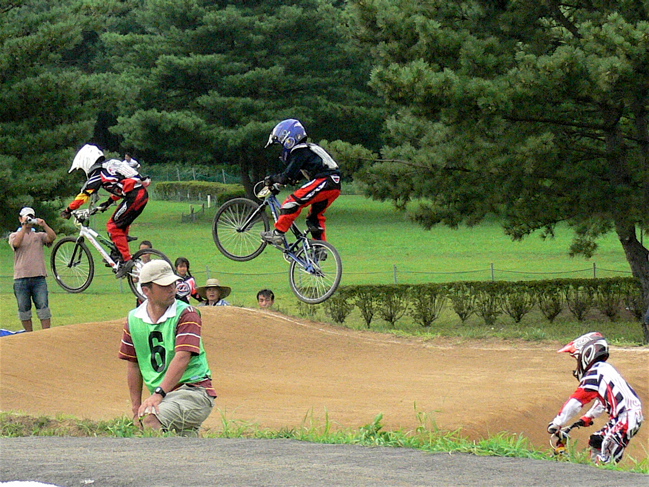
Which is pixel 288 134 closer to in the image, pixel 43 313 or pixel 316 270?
pixel 316 270

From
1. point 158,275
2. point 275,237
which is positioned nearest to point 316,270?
point 275,237

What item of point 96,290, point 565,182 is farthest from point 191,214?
point 565,182

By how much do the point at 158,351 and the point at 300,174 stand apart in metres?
4.72

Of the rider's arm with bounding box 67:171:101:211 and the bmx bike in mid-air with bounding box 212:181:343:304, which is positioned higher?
the rider's arm with bounding box 67:171:101:211

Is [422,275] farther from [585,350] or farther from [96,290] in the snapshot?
[585,350]

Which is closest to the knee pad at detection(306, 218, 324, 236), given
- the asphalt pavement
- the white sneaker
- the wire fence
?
the white sneaker

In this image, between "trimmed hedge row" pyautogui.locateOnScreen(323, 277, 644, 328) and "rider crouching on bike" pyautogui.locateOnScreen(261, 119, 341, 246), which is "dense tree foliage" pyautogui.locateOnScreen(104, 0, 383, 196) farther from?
"rider crouching on bike" pyautogui.locateOnScreen(261, 119, 341, 246)

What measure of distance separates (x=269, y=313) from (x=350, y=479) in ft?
40.6

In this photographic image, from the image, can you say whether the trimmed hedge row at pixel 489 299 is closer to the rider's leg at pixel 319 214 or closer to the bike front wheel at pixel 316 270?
the bike front wheel at pixel 316 270

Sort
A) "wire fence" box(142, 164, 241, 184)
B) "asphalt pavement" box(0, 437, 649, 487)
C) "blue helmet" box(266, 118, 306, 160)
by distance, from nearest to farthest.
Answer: "asphalt pavement" box(0, 437, 649, 487)
"blue helmet" box(266, 118, 306, 160)
"wire fence" box(142, 164, 241, 184)

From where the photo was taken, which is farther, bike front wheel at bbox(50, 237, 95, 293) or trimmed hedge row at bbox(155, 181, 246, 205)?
trimmed hedge row at bbox(155, 181, 246, 205)

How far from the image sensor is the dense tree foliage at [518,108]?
18.2 metres

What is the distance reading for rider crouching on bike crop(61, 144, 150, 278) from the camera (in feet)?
41.1

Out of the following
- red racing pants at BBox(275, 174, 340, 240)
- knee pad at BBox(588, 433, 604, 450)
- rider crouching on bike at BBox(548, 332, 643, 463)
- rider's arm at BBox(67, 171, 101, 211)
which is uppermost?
rider's arm at BBox(67, 171, 101, 211)
